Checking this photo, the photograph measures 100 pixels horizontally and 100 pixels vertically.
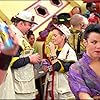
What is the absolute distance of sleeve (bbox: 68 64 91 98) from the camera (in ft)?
5.41

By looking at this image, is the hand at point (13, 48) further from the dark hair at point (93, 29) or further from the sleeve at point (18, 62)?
the sleeve at point (18, 62)

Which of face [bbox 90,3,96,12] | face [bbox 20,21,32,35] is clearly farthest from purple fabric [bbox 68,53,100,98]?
face [bbox 90,3,96,12]

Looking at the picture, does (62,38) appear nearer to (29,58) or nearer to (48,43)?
(48,43)

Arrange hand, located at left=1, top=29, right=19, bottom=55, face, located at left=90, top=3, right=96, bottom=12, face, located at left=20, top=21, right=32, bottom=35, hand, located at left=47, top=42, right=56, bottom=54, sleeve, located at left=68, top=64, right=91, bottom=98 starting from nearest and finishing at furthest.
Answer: hand, located at left=1, top=29, right=19, bottom=55 < sleeve, located at left=68, top=64, right=91, bottom=98 < hand, located at left=47, top=42, right=56, bottom=54 < face, located at left=20, top=21, right=32, bottom=35 < face, located at left=90, top=3, right=96, bottom=12

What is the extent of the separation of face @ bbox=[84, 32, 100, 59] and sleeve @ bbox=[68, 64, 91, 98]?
110 millimetres

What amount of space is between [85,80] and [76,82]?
0.16ft

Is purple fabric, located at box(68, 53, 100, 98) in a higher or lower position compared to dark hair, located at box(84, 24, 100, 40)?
lower

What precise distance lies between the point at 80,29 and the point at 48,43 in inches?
20.8

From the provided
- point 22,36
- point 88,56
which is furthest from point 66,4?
point 88,56

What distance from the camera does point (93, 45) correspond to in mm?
1675

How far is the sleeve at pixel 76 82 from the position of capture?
1.65 meters

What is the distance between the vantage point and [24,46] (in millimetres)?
2588

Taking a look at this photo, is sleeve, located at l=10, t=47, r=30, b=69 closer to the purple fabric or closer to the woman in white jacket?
the woman in white jacket

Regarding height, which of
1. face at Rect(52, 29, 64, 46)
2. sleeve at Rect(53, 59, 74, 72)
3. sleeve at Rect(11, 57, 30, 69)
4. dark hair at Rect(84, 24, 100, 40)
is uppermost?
dark hair at Rect(84, 24, 100, 40)
